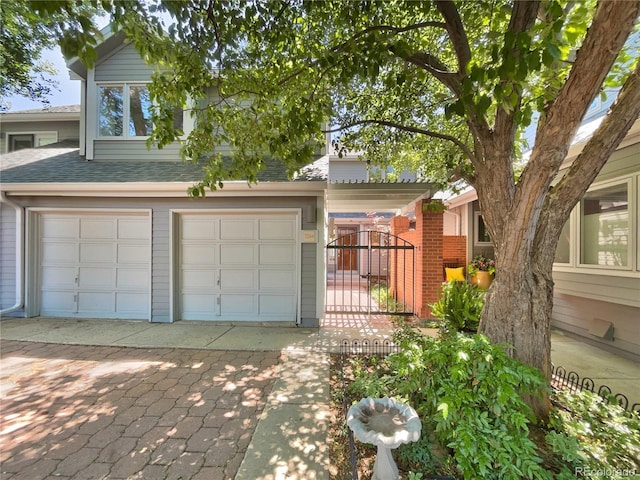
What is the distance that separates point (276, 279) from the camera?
5930 mm

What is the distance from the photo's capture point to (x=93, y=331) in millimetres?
5262

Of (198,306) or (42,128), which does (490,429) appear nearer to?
(198,306)

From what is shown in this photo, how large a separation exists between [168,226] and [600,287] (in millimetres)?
7951

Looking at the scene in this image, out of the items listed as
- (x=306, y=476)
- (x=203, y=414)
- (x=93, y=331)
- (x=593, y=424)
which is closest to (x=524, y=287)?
(x=593, y=424)

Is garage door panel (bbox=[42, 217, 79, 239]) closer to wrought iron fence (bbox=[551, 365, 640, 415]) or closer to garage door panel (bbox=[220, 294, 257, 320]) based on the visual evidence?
garage door panel (bbox=[220, 294, 257, 320])

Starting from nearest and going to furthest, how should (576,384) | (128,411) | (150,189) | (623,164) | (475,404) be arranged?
(475,404)
(128,411)
(576,384)
(623,164)
(150,189)

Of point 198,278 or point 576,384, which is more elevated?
point 198,278

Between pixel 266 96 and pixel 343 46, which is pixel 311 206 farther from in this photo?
pixel 343 46

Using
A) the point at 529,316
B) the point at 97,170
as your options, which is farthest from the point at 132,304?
the point at 529,316

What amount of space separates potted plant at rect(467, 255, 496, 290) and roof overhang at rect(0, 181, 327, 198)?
4.84 meters

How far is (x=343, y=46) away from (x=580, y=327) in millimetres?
6143

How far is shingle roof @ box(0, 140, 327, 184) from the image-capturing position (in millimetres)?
5605

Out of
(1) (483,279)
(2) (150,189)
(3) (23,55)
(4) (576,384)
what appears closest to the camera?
(4) (576,384)

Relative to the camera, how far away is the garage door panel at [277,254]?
5914mm
